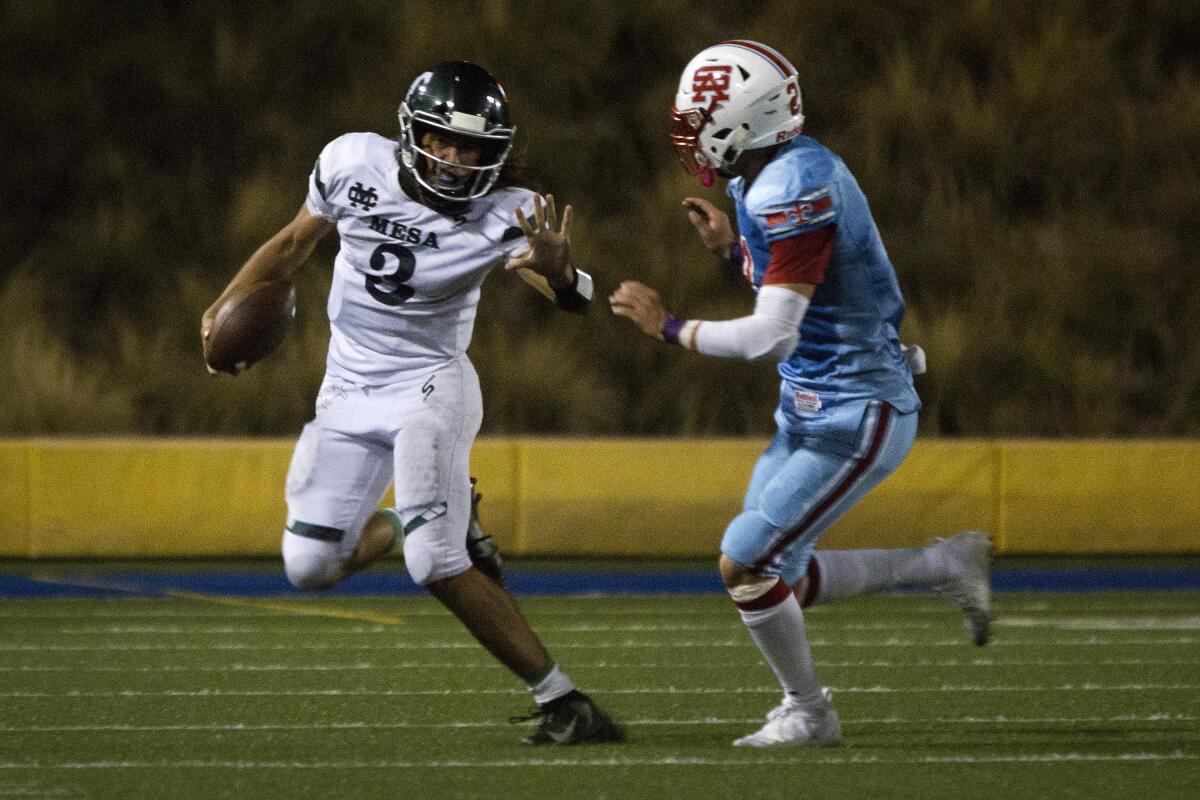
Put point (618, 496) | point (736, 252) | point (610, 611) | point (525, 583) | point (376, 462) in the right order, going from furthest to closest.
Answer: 1. point (618, 496)
2. point (525, 583)
3. point (610, 611)
4. point (736, 252)
5. point (376, 462)

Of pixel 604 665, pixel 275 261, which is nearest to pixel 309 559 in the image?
pixel 275 261

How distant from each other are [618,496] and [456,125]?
16.2 feet

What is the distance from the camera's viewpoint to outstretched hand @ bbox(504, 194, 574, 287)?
5.04 metres

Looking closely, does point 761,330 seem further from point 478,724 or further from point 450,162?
point 478,724

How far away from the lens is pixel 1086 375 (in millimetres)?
13039

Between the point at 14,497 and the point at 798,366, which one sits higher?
the point at 798,366

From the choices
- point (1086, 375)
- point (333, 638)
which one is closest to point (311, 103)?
point (1086, 375)

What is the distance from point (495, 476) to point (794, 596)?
15.6ft

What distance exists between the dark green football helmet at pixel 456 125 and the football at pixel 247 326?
0.65 meters

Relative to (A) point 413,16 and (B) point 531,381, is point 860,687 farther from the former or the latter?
(A) point 413,16

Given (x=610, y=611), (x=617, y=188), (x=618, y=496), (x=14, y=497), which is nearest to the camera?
(x=610, y=611)

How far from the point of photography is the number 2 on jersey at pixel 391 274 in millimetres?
5367

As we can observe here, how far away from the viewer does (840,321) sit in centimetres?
504

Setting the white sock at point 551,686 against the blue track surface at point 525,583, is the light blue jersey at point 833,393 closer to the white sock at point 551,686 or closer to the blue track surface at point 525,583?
the white sock at point 551,686
